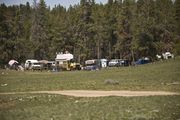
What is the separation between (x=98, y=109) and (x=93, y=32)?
111 m

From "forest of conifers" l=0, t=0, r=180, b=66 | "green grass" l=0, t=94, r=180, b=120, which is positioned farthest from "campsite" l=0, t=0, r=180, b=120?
"green grass" l=0, t=94, r=180, b=120

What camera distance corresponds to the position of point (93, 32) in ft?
438

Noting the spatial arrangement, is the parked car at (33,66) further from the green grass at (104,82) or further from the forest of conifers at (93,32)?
the green grass at (104,82)

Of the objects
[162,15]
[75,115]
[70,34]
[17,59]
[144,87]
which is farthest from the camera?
[70,34]

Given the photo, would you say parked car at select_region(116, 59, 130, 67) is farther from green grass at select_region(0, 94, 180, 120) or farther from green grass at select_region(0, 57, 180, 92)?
green grass at select_region(0, 94, 180, 120)

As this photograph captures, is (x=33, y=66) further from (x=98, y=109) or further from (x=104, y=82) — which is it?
(x=98, y=109)

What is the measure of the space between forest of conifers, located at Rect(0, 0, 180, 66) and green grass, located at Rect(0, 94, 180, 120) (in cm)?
7831

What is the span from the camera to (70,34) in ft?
443

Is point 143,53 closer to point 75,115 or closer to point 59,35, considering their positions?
point 59,35

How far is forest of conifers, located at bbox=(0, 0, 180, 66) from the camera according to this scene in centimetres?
10906

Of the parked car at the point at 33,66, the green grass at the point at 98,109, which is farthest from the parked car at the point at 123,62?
the green grass at the point at 98,109

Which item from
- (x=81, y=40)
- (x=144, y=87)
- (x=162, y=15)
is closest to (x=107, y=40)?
(x=81, y=40)

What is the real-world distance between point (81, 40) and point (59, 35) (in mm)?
6498

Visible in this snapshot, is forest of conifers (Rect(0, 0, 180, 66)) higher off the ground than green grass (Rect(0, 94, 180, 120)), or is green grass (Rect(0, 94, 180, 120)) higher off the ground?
forest of conifers (Rect(0, 0, 180, 66))
